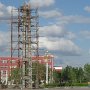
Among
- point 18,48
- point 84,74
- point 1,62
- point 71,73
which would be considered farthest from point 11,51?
point 1,62

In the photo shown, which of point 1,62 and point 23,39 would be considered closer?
point 23,39

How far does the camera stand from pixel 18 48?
82000 mm

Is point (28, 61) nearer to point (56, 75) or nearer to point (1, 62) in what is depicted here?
point (56, 75)

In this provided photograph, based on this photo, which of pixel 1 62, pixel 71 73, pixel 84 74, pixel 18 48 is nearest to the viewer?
pixel 18 48

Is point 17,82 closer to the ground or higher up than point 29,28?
closer to the ground

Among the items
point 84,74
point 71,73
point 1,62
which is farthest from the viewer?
point 1,62

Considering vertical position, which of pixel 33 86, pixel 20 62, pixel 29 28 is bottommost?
pixel 33 86

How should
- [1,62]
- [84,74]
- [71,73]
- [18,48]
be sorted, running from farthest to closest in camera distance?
1. [1,62]
2. [84,74]
3. [71,73]
4. [18,48]

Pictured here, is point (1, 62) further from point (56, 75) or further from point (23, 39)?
point (23, 39)

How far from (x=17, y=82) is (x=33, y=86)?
3922mm

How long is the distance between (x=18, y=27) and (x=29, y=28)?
2381 mm

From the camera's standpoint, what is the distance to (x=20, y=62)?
84562 millimetres

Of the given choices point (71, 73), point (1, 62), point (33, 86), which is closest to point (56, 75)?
point (71, 73)

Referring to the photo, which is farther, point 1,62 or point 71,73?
point 1,62
